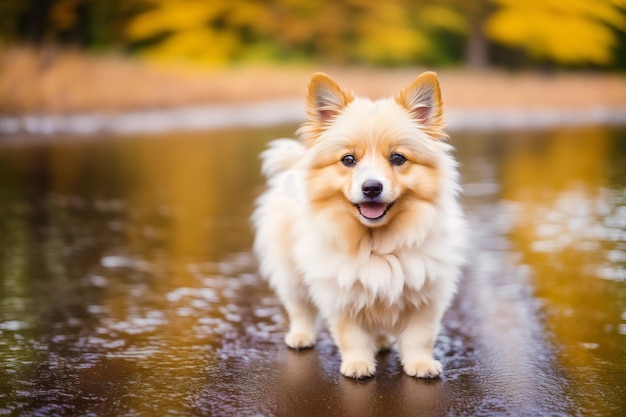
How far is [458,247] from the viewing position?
3223 millimetres

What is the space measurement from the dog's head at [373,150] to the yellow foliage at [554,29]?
17512 millimetres

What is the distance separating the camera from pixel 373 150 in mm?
2955

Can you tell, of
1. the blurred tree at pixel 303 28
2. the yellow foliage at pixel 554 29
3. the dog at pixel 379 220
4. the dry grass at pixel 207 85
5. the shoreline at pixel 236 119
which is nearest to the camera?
the dog at pixel 379 220

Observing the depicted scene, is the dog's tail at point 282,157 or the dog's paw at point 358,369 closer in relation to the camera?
the dog's paw at point 358,369

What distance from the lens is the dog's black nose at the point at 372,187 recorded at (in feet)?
9.38

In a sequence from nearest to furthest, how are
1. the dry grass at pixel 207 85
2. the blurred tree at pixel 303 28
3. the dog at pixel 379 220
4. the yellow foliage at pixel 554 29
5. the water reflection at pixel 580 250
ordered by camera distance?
the dog at pixel 379 220
the water reflection at pixel 580 250
the dry grass at pixel 207 85
the yellow foliage at pixel 554 29
the blurred tree at pixel 303 28

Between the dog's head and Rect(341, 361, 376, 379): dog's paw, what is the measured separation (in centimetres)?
55

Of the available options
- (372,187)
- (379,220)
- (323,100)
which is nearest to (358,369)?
(379,220)

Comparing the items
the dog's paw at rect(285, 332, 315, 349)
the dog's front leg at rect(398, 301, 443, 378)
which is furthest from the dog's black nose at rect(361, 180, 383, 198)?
the dog's paw at rect(285, 332, 315, 349)

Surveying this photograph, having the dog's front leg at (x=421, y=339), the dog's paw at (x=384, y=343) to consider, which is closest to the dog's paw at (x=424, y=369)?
the dog's front leg at (x=421, y=339)

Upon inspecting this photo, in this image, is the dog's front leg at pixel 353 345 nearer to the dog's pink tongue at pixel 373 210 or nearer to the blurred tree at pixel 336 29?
the dog's pink tongue at pixel 373 210

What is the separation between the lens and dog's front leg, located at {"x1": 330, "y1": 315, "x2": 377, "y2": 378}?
312 centimetres

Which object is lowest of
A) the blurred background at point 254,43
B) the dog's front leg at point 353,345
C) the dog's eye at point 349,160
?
the dog's front leg at point 353,345

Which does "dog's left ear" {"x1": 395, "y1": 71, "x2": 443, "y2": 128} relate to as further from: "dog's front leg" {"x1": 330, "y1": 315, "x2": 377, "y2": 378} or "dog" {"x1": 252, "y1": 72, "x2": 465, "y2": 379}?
"dog's front leg" {"x1": 330, "y1": 315, "x2": 377, "y2": 378}
